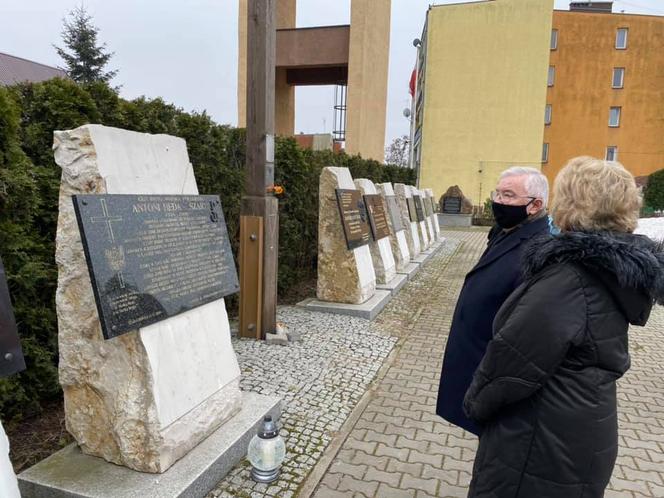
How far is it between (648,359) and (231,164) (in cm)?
542

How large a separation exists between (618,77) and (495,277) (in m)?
36.5

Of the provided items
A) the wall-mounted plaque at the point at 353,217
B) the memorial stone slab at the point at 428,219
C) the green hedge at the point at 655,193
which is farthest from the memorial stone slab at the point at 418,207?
the green hedge at the point at 655,193

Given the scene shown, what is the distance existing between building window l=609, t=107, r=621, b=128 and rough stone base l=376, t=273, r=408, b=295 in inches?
1192

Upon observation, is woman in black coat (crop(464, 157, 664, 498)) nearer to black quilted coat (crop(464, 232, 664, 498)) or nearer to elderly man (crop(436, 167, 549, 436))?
black quilted coat (crop(464, 232, 664, 498))

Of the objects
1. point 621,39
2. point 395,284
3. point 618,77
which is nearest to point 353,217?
point 395,284

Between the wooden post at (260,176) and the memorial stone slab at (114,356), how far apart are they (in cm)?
232

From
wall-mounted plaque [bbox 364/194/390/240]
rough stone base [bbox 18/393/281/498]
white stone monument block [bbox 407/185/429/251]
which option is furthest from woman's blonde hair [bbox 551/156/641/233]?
white stone monument block [bbox 407/185/429/251]

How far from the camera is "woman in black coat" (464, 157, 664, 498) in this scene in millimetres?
1589

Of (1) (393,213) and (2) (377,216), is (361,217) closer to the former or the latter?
(2) (377,216)

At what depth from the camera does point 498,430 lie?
1794 millimetres

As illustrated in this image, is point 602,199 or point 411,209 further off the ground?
point 602,199

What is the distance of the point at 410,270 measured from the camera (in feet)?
30.9

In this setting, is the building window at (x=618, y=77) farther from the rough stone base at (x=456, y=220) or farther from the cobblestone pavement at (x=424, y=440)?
the cobblestone pavement at (x=424, y=440)

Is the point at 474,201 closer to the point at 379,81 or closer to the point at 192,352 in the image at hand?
the point at 379,81
